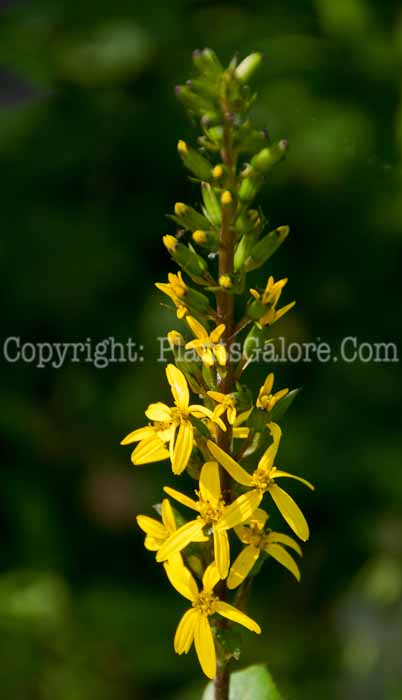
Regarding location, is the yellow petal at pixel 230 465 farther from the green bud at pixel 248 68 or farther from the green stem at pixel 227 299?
the green bud at pixel 248 68

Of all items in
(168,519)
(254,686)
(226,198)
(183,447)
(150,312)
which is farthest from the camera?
(150,312)

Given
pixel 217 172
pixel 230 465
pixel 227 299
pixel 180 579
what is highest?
pixel 217 172

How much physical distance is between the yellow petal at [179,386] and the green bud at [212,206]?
354 mm

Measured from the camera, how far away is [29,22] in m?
5.02

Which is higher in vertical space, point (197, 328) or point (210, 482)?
point (197, 328)

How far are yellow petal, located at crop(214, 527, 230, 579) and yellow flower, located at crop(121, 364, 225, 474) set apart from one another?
0.55ft

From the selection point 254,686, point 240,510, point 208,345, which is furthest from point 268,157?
point 254,686

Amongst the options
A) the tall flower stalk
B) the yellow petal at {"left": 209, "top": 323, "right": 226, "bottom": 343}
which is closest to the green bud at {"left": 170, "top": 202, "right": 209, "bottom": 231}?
the tall flower stalk

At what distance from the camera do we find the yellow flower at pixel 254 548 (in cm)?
209

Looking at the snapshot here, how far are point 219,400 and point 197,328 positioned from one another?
169mm

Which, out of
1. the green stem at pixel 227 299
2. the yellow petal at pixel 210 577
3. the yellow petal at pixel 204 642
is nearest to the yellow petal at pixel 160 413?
the green stem at pixel 227 299

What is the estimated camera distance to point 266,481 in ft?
6.85

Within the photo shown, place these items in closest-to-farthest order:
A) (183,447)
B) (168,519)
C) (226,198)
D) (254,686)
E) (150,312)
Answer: (226,198)
(183,447)
(168,519)
(254,686)
(150,312)

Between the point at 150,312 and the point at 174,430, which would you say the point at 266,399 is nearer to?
the point at 174,430
